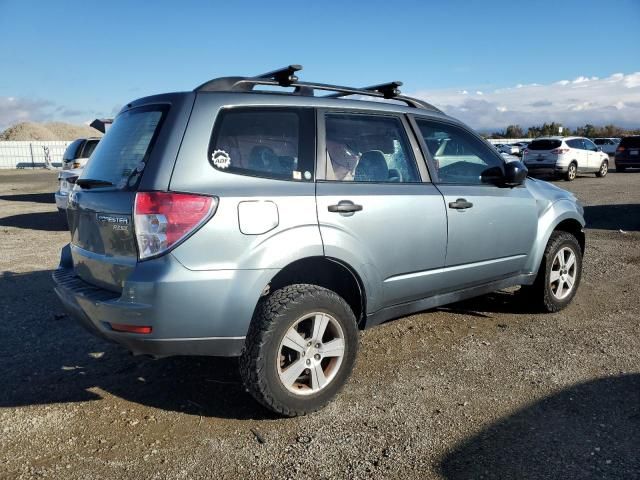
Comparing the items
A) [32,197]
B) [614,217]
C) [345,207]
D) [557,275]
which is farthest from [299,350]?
[32,197]

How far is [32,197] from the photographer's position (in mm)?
18125

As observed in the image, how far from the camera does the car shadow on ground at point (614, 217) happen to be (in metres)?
10.3

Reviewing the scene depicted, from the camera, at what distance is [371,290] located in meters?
3.65

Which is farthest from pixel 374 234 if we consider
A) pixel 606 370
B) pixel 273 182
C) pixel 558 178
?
pixel 558 178

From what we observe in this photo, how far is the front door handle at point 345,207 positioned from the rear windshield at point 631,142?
25.9 m

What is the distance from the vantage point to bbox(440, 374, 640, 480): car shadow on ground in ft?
9.15

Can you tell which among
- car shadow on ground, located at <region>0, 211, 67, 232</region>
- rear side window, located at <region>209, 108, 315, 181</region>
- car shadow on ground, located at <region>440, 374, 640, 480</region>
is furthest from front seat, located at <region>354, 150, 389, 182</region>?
car shadow on ground, located at <region>0, 211, 67, 232</region>

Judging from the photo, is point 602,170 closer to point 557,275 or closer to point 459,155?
point 557,275

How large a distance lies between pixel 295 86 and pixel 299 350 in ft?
5.71

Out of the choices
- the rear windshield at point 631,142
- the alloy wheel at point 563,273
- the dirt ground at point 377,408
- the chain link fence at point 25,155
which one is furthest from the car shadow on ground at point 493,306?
the chain link fence at point 25,155

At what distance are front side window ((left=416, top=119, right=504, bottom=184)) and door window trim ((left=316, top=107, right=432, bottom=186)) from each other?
0.14 m

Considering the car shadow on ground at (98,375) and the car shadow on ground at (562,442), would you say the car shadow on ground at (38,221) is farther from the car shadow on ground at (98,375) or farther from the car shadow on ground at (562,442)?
the car shadow on ground at (562,442)

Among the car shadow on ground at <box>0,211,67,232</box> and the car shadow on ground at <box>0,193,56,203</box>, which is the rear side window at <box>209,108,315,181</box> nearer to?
the car shadow on ground at <box>0,211,67,232</box>

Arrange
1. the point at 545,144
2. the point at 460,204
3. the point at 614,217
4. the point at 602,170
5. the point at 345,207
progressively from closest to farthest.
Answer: the point at 345,207 < the point at 460,204 < the point at 614,217 < the point at 545,144 < the point at 602,170
